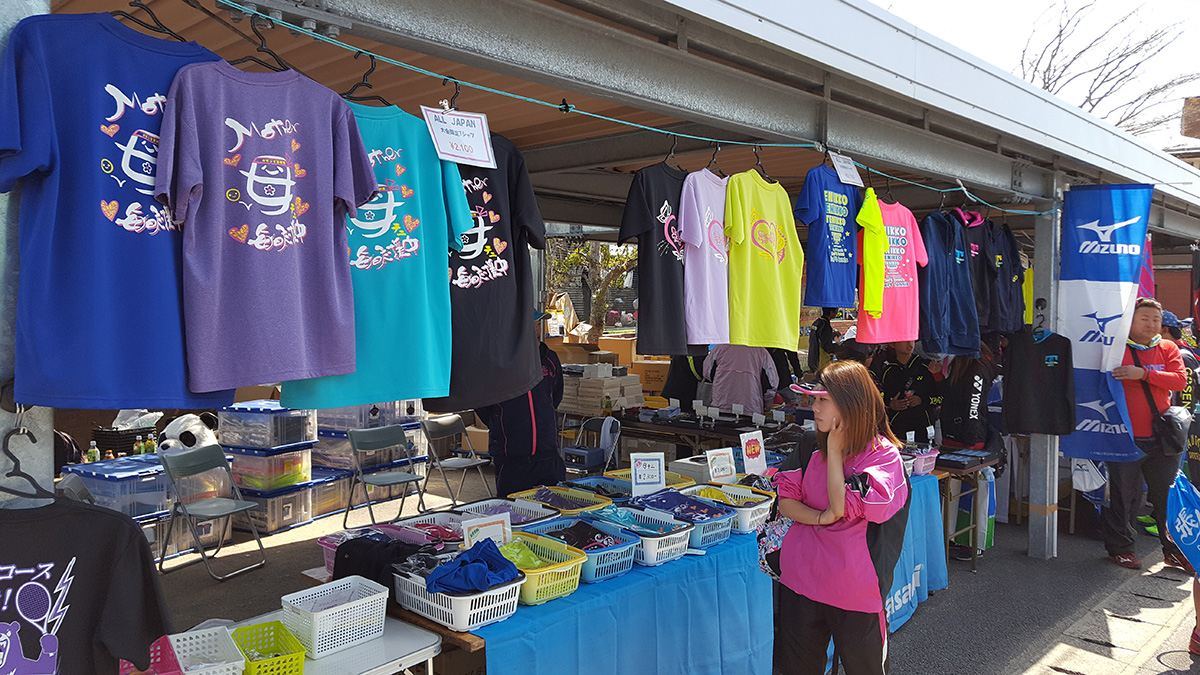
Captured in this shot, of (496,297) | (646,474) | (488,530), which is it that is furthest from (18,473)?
(646,474)

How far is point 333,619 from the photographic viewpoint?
7.17ft

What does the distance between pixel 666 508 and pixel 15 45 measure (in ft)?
8.98

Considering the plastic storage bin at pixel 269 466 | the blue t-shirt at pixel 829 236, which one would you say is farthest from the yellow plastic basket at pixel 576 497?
the plastic storage bin at pixel 269 466

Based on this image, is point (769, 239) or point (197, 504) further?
point (197, 504)

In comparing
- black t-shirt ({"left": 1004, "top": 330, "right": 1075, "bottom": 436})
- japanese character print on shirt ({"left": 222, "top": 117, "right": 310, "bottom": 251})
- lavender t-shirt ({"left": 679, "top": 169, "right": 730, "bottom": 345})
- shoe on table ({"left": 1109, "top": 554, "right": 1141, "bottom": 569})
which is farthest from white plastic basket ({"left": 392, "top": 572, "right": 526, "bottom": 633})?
shoe on table ({"left": 1109, "top": 554, "right": 1141, "bottom": 569})

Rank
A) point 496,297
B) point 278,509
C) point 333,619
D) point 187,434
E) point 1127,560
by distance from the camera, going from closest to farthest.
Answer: point 333,619 → point 496,297 → point 1127,560 → point 187,434 → point 278,509

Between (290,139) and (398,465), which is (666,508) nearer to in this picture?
(290,139)

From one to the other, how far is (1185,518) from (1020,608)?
1225mm

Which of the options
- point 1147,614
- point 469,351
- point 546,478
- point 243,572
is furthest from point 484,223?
point 1147,614

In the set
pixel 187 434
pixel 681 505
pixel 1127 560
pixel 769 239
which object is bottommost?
pixel 1127 560

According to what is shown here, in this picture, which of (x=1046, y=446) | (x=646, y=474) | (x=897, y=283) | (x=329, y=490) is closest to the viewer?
(x=646, y=474)

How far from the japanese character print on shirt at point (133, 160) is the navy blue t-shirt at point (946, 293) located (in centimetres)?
424

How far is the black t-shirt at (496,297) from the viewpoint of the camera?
247cm

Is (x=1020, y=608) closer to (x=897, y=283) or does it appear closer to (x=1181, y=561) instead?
(x=1181, y=561)
